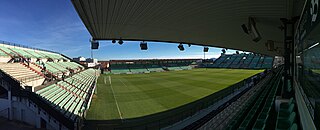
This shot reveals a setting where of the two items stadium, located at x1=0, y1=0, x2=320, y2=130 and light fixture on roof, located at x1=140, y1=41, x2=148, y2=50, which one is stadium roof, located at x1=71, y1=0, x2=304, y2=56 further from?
light fixture on roof, located at x1=140, y1=41, x2=148, y2=50

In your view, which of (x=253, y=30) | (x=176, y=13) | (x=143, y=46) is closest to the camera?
(x=176, y=13)

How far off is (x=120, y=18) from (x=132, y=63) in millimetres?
47005

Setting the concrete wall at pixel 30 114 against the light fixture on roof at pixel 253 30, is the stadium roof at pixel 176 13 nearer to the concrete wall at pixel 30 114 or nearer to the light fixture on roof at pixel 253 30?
the light fixture on roof at pixel 253 30

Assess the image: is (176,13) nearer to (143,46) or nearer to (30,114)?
(143,46)

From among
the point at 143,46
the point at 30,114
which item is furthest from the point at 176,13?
the point at 30,114

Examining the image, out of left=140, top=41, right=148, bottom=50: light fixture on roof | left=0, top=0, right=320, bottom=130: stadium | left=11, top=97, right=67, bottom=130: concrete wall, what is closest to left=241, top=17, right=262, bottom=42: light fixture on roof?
left=0, top=0, right=320, bottom=130: stadium

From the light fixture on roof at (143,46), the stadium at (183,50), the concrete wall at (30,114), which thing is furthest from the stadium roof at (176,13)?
the concrete wall at (30,114)

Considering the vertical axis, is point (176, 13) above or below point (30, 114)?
above

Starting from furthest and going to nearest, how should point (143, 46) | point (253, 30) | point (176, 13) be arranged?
point (143, 46) < point (253, 30) < point (176, 13)

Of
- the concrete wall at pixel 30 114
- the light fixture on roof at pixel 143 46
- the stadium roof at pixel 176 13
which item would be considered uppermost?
the stadium roof at pixel 176 13

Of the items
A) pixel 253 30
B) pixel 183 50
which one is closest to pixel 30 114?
pixel 183 50

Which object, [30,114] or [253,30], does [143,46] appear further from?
[30,114]

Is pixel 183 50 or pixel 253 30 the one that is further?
pixel 183 50

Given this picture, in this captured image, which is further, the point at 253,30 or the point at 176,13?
the point at 253,30
